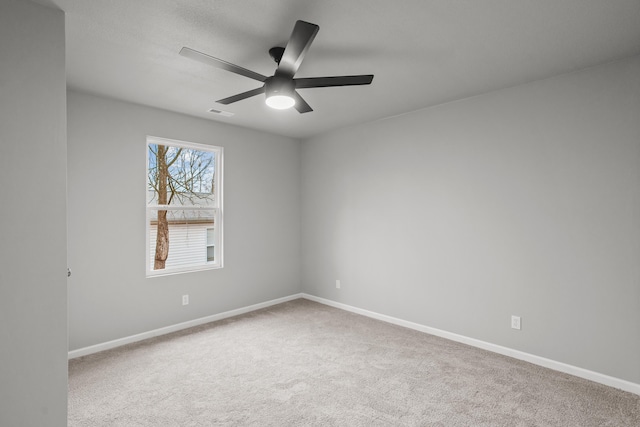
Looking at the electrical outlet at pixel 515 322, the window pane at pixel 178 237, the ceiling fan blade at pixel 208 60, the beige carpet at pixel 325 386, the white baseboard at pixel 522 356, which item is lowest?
the beige carpet at pixel 325 386

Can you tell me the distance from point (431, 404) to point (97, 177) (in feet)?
11.8

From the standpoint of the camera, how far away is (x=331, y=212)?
190 inches

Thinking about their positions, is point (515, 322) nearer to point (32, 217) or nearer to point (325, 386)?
point (325, 386)

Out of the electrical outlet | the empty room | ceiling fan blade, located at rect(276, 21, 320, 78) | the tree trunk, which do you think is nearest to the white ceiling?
the empty room

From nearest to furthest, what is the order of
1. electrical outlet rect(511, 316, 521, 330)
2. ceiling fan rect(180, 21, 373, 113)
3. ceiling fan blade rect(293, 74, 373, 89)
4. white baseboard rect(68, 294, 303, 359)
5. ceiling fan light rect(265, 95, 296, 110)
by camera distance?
ceiling fan rect(180, 21, 373, 113)
ceiling fan blade rect(293, 74, 373, 89)
ceiling fan light rect(265, 95, 296, 110)
electrical outlet rect(511, 316, 521, 330)
white baseboard rect(68, 294, 303, 359)

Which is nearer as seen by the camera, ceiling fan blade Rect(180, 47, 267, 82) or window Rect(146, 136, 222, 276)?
ceiling fan blade Rect(180, 47, 267, 82)

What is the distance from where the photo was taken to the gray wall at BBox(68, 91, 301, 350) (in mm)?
3217

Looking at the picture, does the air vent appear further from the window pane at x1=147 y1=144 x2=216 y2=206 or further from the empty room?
the window pane at x1=147 y1=144 x2=216 y2=206

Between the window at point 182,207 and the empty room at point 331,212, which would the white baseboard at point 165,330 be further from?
the window at point 182,207

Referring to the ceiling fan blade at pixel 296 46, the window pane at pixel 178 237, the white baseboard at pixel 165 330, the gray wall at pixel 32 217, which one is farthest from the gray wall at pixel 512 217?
the gray wall at pixel 32 217

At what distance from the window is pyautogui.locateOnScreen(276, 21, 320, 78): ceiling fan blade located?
7.57ft

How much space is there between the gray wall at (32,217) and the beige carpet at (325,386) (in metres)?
0.49

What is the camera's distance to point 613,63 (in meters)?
2.59

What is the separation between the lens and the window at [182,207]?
3.82 metres
